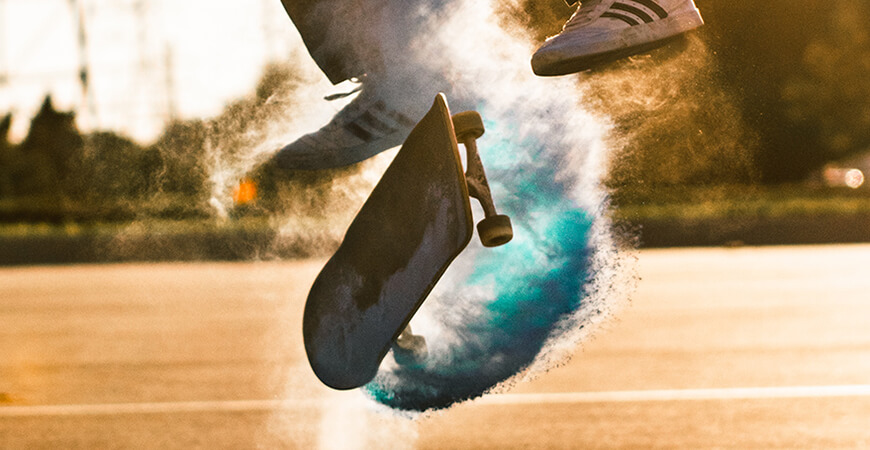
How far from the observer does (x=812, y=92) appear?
46.5ft

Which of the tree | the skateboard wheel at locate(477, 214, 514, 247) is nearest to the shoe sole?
the skateboard wheel at locate(477, 214, 514, 247)

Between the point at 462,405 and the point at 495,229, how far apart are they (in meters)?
1.50

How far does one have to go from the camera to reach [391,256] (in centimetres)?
192

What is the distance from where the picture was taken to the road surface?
530 cm

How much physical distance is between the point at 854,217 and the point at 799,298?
837cm

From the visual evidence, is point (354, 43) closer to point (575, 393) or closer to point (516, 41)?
point (516, 41)

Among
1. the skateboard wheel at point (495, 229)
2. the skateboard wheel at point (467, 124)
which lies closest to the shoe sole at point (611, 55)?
the skateboard wheel at point (467, 124)

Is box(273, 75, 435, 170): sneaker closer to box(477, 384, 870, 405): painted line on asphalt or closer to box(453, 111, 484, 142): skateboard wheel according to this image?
box(453, 111, 484, 142): skateboard wheel

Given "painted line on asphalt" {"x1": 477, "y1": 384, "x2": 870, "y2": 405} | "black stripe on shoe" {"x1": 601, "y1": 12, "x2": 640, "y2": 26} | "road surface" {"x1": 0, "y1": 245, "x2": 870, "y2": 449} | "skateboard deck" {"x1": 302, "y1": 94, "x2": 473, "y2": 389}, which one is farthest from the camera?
"painted line on asphalt" {"x1": 477, "y1": 384, "x2": 870, "y2": 405}

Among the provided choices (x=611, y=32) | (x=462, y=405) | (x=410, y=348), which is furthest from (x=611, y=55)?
(x=462, y=405)

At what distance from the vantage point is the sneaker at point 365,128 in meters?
2.05

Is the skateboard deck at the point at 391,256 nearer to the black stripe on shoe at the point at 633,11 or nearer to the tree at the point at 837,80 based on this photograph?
the black stripe on shoe at the point at 633,11

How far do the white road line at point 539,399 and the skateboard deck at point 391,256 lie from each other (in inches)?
158

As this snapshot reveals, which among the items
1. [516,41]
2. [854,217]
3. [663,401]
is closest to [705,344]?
[663,401]
